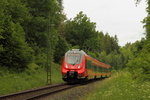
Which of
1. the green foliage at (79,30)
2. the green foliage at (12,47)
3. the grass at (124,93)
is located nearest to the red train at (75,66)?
the green foliage at (12,47)

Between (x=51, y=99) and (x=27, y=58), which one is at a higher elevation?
(x=27, y=58)

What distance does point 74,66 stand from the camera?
2442 cm

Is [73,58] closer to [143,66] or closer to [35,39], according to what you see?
[35,39]

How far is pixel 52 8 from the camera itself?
3725cm

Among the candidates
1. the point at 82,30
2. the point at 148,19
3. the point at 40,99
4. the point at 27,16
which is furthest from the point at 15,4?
the point at 82,30

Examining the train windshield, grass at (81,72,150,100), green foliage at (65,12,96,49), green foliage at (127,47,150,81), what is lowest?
grass at (81,72,150,100)

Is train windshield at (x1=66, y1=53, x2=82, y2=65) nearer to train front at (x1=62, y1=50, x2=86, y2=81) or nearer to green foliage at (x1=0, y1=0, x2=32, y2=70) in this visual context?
train front at (x1=62, y1=50, x2=86, y2=81)

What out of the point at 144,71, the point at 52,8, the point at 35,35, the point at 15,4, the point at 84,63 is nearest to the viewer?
the point at 144,71

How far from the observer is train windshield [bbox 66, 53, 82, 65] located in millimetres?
24656

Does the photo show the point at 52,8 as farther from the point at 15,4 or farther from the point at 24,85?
the point at 24,85

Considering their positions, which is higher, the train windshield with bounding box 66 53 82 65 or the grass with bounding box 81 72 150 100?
the train windshield with bounding box 66 53 82 65

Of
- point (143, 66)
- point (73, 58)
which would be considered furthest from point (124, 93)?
point (73, 58)

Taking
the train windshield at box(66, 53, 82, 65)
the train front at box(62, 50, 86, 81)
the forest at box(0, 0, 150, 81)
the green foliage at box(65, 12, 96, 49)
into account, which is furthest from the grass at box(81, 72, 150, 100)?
the green foliage at box(65, 12, 96, 49)

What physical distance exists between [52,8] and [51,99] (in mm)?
26513
